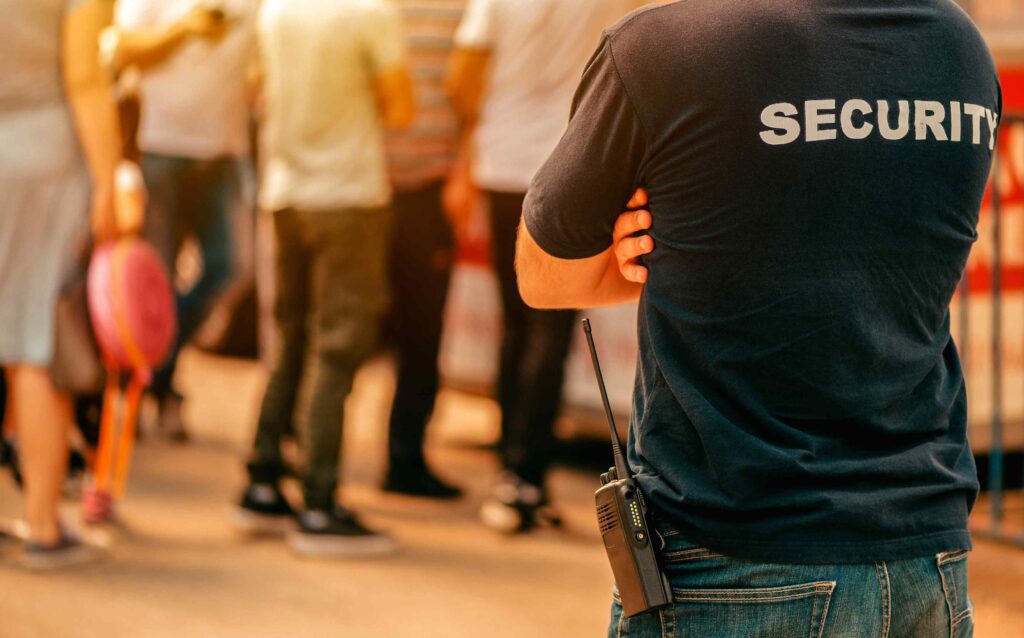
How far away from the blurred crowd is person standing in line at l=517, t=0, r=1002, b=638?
111 inches

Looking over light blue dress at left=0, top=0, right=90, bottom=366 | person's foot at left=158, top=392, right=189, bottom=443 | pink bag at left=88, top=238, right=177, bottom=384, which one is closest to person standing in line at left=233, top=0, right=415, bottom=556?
pink bag at left=88, top=238, right=177, bottom=384

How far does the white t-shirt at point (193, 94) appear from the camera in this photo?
572cm

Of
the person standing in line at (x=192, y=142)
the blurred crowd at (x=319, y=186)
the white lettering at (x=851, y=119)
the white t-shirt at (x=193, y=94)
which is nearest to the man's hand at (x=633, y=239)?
the white lettering at (x=851, y=119)

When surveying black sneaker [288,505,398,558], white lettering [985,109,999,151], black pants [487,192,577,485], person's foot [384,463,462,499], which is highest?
white lettering [985,109,999,151]

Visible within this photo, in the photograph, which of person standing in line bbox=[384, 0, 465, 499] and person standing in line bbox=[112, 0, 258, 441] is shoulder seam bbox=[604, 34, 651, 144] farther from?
person standing in line bbox=[112, 0, 258, 441]

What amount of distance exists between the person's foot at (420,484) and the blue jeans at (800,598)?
374 centimetres

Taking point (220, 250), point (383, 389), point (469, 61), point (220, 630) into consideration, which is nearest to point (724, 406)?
point (220, 630)

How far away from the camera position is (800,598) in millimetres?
1653

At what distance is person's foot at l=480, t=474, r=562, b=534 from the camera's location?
196 inches

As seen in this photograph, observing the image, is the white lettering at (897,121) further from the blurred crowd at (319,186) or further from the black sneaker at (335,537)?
the black sneaker at (335,537)

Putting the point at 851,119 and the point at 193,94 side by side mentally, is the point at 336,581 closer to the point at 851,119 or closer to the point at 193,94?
the point at 193,94

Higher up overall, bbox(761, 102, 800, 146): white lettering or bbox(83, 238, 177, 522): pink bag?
bbox(761, 102, 800, 146): white lettering

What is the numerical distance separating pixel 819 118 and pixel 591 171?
274 millimetres

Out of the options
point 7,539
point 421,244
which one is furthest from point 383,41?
point 7,539
